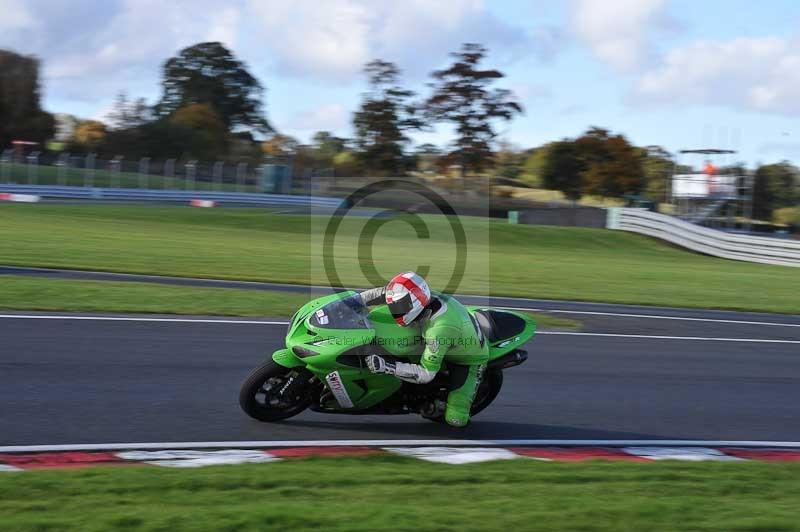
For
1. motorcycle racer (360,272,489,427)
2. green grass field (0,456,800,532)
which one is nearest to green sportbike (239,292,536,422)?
motorcycle racer (360,272,489,427)

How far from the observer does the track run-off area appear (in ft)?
26.7

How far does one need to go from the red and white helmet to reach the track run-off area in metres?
1.23

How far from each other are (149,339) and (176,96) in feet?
257

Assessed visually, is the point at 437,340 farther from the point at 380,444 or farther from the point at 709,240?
the point at 709,240

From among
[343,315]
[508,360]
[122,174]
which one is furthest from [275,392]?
[122,174]

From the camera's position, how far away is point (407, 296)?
7.68 metres

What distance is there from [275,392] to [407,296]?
1520 mm

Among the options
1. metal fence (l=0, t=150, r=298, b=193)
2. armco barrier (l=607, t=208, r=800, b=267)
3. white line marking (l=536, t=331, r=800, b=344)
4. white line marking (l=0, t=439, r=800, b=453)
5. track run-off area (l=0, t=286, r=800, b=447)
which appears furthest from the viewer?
metal fence (l=0, t=150, r=298, b=193)

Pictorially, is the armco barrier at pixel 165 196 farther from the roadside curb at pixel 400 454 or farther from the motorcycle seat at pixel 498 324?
the roadside curb at pixel 400 454

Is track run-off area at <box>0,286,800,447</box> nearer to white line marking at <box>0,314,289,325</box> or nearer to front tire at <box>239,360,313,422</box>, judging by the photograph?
white line marking at <box>0,314,289,325</box>

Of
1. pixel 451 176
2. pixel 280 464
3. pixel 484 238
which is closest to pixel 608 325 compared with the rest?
pixel 280 464

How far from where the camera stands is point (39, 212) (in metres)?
35.1

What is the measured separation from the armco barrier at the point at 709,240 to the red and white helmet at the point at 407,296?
33.4m

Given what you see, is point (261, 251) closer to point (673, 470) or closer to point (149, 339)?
point (149, 339)
